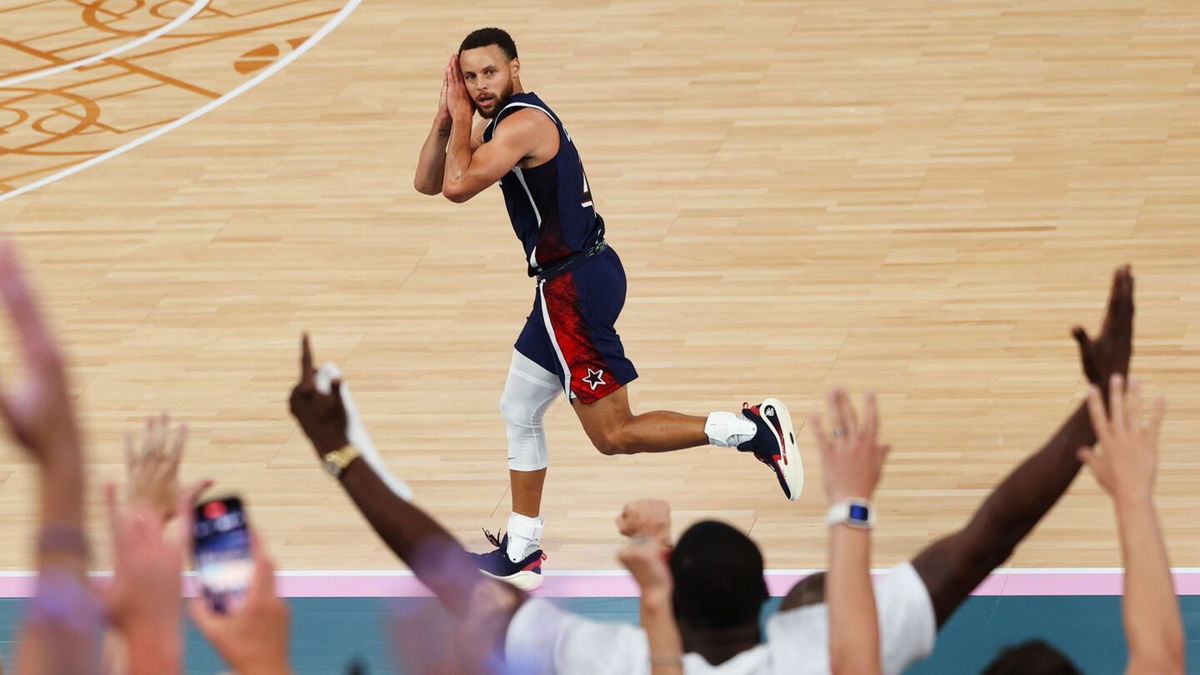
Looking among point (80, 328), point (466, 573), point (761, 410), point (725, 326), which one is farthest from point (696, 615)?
point (80, 328)

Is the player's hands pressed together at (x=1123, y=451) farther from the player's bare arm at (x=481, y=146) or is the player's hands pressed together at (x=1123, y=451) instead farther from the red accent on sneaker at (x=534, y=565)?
the red accent on sneaker at (x=534, y=565)

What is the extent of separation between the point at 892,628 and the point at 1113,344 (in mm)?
722

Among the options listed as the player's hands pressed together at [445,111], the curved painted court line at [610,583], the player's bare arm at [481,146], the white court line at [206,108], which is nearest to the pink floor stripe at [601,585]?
the curved painted court line at [610,583]

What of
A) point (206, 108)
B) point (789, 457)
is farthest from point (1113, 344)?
point (206, 108)

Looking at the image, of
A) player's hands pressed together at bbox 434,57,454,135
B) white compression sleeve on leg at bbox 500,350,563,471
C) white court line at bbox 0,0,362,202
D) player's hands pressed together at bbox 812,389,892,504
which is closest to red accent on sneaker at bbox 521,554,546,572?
white compression sleeve on leg at bbox 500,350,563,471

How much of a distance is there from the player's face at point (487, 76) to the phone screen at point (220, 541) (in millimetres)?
4731

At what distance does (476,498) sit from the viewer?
8.28 meters

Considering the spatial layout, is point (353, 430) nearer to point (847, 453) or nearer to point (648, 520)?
point (648, 520)

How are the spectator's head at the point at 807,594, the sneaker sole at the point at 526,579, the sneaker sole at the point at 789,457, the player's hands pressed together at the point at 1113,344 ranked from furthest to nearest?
1. the sneaker sole at the point at 789,457
2. the sneaker sole at the point at 526,579
3. the spectator's head at the point at 807,594
4. the player's hands pressed together at the point at 1113,344

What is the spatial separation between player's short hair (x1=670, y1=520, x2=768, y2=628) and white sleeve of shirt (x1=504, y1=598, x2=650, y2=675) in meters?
0.11

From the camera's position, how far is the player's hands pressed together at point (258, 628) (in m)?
2.67

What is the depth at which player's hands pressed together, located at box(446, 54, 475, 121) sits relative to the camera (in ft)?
23.8

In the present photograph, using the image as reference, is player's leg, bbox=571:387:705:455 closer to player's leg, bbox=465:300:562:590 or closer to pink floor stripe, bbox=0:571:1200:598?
player's leg, bbox=465:300:562:590

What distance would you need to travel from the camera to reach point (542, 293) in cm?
752
